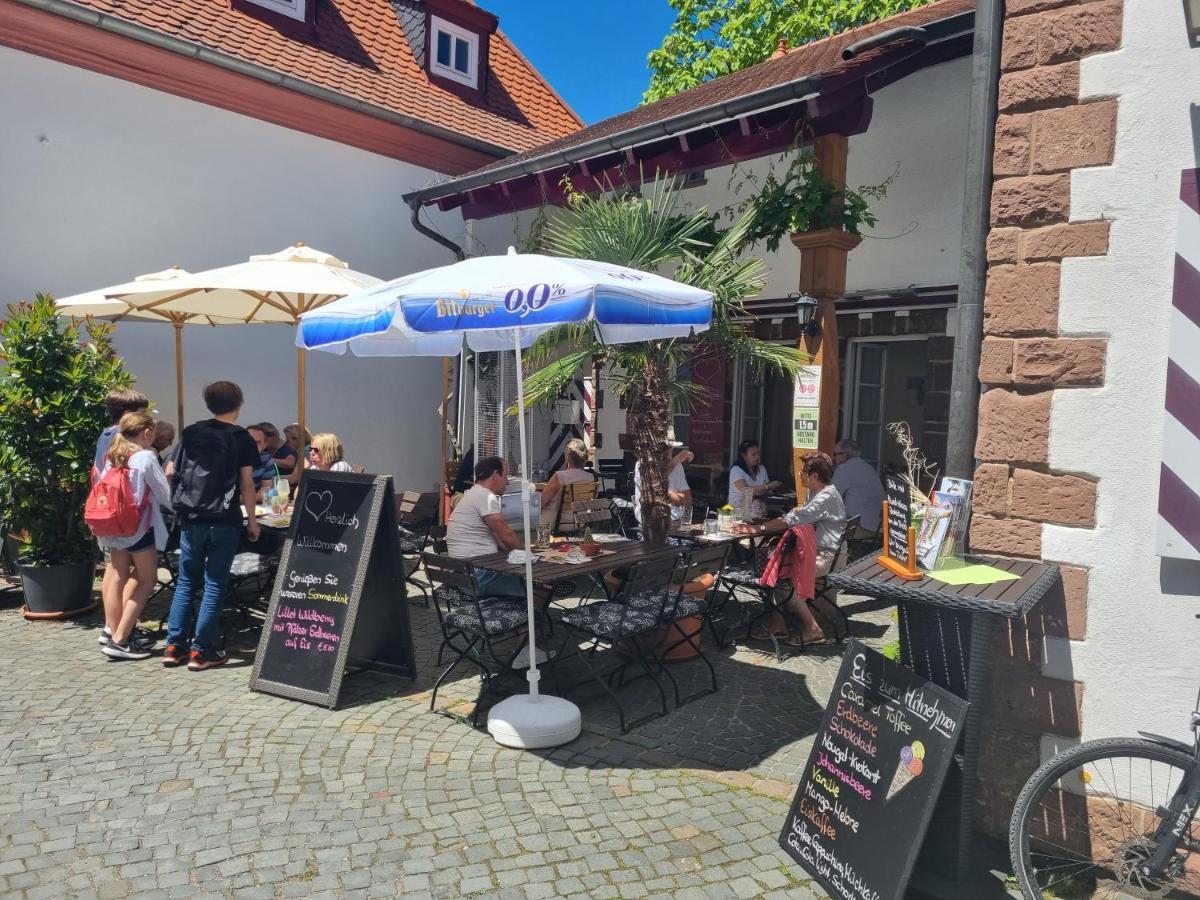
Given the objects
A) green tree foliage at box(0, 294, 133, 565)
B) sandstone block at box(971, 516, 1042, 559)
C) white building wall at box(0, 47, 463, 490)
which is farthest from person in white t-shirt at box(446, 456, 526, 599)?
white building wall at box(0, 47, 463, 490)

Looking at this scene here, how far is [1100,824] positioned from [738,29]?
2019 centimetres

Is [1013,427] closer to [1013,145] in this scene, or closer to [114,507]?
[1013,145]

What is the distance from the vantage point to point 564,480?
7.66m

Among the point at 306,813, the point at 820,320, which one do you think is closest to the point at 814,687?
the point at 306,813

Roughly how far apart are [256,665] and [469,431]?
6.55 m

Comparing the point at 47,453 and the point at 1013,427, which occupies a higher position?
the point at 1013,427

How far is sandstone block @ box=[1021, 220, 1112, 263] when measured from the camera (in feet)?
10.00

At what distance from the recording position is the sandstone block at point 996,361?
10.6 feet

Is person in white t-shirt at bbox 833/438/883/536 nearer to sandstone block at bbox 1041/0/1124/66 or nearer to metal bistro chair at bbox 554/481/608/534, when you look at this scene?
metal bistro chair at bbox 554/481/608/534

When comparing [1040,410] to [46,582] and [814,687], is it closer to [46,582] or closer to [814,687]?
[814,687]

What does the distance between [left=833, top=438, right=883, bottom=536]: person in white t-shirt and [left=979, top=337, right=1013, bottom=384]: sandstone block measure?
4.43 meters

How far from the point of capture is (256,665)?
498 centimetres

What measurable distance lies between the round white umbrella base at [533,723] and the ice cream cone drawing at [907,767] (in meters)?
1.83

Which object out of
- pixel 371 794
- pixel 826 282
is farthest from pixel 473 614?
pixel 826 282
